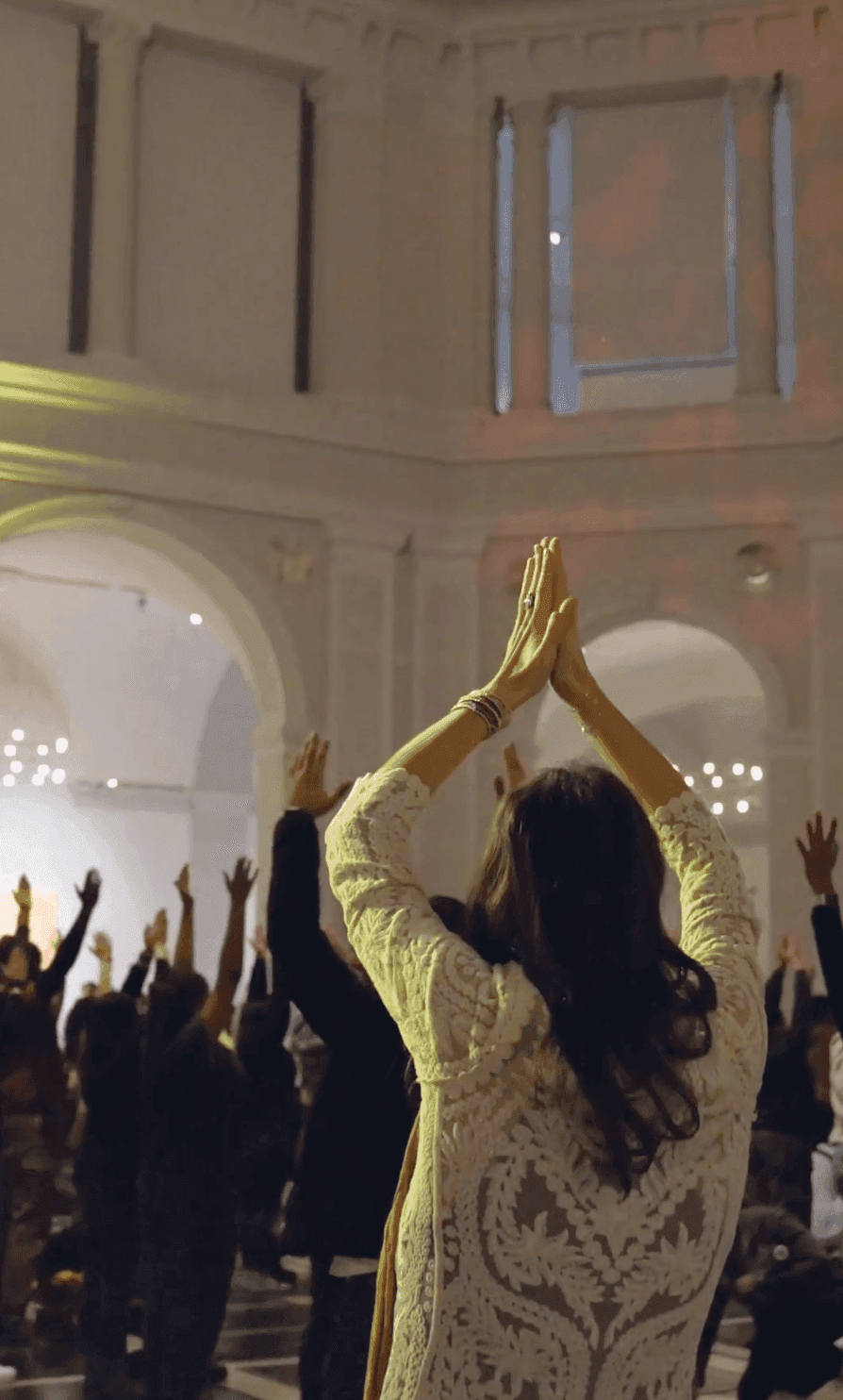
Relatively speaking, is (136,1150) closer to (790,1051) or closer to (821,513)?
(790,1051)

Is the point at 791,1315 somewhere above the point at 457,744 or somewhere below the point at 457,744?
below

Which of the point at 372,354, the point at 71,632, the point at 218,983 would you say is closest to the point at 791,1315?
the point at 218,983

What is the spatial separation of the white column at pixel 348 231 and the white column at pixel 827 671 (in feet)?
12.7

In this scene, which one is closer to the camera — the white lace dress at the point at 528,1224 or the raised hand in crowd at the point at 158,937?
the white lace dress at the point at 528,1224

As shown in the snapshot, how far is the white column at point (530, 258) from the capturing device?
14938 millimetres

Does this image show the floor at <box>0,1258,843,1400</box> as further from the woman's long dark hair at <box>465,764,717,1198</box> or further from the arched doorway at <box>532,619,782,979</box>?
the arched doorway at <box>532,619,782,979</box>

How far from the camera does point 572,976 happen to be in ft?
6.55

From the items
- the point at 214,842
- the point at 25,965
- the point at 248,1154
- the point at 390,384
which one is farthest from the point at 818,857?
the point at 214,842

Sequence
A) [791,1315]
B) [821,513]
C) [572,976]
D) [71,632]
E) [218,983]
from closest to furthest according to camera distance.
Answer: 1. [572,976]
2. [791,1315]
3. [218,983]
4. [821,513]
5. [71,632]

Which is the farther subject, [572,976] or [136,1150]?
[136,1150]

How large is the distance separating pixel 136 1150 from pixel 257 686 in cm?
791

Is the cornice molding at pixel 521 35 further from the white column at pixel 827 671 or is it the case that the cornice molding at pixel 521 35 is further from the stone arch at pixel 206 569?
the white column at pixel 827 671

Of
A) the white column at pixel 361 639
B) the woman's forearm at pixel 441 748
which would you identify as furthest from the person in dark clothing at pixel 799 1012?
the white column at pixel 361 639

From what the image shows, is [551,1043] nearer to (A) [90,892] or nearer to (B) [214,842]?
(A) [90,892]
